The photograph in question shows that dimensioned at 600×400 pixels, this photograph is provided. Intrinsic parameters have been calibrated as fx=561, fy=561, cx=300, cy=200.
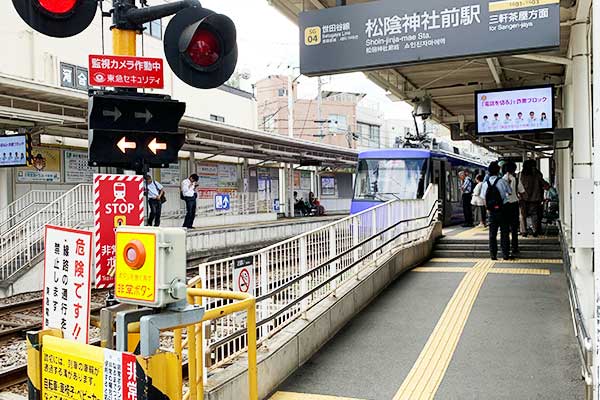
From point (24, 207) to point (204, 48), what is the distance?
11.0 m

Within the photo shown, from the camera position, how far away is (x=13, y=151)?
12.3m

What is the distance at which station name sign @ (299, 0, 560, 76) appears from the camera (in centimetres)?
583

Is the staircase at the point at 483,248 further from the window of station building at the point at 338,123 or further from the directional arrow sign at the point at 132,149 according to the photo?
the window of station building at the point at 338,123

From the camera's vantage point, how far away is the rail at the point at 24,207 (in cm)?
1285

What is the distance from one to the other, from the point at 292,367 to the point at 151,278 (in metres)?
3.41

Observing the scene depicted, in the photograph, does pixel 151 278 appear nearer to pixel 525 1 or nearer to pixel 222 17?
pixel 222 17

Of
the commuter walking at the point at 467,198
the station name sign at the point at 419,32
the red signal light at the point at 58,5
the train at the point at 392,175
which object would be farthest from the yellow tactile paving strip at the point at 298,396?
the commuter walking at the point at 467,198

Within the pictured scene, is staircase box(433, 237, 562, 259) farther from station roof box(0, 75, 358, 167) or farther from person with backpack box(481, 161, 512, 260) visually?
station roof box(0, 75, 358, 167)

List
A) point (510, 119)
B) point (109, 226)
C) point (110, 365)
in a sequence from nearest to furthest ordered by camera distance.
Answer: point (110, 365), point (109, 226), point (510, 119)

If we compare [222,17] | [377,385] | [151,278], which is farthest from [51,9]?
[377,385]

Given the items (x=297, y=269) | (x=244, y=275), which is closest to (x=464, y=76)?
(x=297, y=269)

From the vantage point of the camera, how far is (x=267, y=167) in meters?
28.2

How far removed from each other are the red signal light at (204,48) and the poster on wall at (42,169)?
488 inches

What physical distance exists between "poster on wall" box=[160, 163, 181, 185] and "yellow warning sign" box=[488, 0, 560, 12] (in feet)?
49.9
